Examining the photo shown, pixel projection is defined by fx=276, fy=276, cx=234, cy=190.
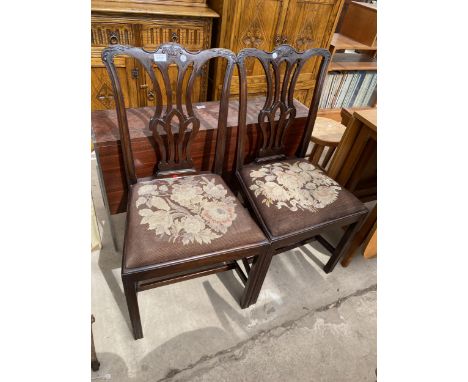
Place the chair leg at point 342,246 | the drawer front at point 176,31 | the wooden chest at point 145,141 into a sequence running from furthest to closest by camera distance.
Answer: the drawer front at point 176,31 → the chair leg at point 342,246 → the wooden chest at point 145,141

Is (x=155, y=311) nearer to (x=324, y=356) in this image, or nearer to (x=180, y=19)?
(x=324, y=356)

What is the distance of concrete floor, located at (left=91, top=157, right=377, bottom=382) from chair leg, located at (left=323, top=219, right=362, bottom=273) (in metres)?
0.08

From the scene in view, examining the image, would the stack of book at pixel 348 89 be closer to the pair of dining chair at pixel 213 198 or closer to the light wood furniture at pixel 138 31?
the light wood furniture at pixel 138 31

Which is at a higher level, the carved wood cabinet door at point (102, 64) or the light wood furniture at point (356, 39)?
the light wood furniture at point (356, 39)

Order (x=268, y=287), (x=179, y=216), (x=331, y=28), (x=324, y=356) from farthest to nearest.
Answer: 1. (x=331, y=28)
2. (x=268, y=287)
3. (x=324, y=356)
4. (x=179, y=216)

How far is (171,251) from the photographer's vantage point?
3.23 ft

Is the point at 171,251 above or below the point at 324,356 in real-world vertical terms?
above

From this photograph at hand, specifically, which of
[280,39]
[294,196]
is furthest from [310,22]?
[294,196]

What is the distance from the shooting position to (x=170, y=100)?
110 centimetres

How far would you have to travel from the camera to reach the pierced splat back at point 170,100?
101 cm

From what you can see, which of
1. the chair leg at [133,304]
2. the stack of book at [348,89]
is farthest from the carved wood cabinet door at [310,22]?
the chair leg at [133,304]

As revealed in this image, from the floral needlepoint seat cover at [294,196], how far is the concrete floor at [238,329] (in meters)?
0.51
